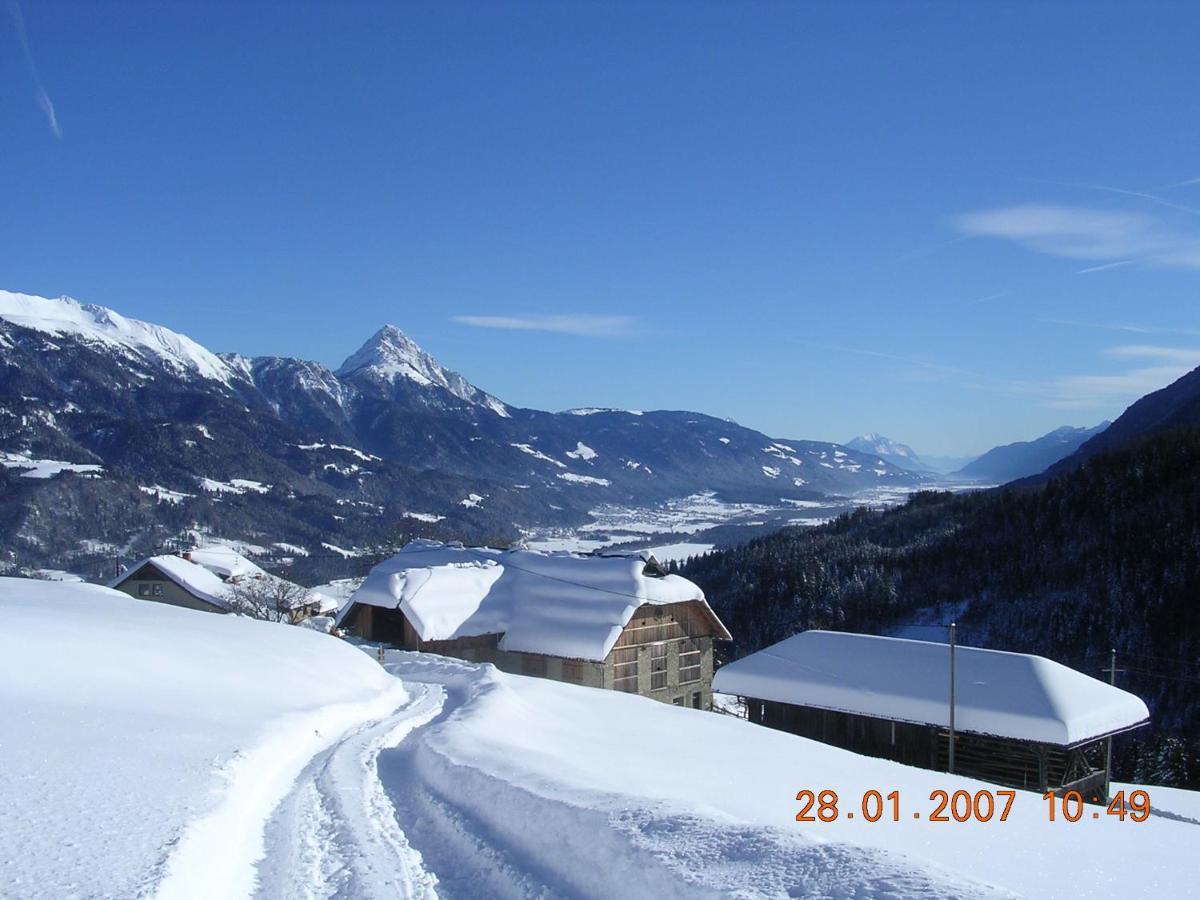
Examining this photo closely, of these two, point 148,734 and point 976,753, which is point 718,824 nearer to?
point 148,734

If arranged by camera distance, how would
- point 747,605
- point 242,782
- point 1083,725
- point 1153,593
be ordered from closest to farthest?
point 242,782, point 1083,725, point 1153,593, point 747,605

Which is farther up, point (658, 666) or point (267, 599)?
point (267, 599)

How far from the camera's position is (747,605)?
120312 mm

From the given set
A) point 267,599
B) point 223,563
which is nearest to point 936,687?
point 267,599

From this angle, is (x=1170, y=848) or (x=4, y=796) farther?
(x=1170, y=848)

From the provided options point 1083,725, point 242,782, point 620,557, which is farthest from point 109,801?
point 620,557

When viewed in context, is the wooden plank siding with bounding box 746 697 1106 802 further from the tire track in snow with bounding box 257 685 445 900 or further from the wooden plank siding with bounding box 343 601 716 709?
the tire track in snow with bounding box 257 685 445 900

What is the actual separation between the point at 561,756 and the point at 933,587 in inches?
4141

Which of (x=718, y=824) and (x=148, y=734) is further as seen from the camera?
(x=148, y=734)

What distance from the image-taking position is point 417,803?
1249 centimetres

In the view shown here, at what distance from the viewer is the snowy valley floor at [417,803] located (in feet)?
29.7

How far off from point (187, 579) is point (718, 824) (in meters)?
70.4

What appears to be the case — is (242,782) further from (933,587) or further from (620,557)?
(933,587)

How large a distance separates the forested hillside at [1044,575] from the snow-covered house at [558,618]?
4222 centimetres
